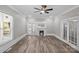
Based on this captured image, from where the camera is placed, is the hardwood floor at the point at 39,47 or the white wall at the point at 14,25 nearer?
the white wall at the point at 14,25

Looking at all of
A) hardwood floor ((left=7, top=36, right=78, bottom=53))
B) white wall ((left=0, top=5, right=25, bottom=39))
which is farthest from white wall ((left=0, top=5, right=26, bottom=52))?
hardwood floor ((left=7, top=36, right=78, bottom=53))

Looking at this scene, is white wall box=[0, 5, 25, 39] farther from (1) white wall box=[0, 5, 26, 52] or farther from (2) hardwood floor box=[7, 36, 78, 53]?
(2) hardwood floor box=[7, 36, 78, 53]

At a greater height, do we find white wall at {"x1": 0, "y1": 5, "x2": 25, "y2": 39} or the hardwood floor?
white wall at {"x1": 0, "y1": 5, "x2": 25, "y2": 39}

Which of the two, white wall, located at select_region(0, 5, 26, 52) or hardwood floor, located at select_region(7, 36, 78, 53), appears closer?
white wall, located at select_region(0, 5, 26, 52)

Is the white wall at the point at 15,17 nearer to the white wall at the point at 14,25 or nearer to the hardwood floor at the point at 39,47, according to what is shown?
the white wall at the point at 14,25

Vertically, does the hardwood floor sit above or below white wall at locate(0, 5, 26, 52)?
below

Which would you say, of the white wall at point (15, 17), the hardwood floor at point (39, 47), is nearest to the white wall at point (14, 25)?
the white wall at point (15, 17)

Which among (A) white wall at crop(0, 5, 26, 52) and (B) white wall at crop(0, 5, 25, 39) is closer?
(A) white wall at crop(0, 5, 26, 52)

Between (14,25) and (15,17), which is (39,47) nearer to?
(14,25)

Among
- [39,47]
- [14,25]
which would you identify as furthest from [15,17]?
[39,47]
